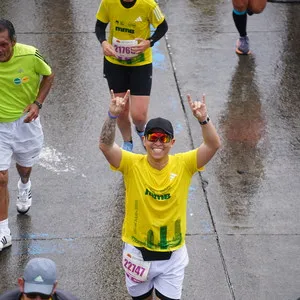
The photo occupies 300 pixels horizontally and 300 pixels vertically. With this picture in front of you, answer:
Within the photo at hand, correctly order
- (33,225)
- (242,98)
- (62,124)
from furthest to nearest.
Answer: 1. (242,98)
2. (62,124)
3. (33,225)

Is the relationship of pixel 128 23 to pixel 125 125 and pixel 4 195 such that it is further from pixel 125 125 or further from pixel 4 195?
pixel 4 195

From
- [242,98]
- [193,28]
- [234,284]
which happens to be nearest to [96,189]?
[234,284]

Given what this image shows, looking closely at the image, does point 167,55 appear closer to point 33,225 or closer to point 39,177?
point 39,177

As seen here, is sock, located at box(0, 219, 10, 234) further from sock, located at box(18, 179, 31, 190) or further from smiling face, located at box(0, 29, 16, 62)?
smiling face, located at box(0, 29, 16, 62)

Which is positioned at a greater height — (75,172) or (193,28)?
(75,172)

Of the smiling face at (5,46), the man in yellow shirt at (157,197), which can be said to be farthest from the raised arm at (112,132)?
the smiling face at (5,46)

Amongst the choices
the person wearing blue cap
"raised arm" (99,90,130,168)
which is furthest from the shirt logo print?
the person wearing blue cap

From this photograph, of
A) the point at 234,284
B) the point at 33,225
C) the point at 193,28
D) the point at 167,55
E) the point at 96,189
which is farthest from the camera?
the point at 193,28

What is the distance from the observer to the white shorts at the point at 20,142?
6.83m

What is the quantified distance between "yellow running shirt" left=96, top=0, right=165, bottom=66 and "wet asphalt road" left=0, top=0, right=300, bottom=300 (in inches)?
43.3

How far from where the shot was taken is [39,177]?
26.1 ft

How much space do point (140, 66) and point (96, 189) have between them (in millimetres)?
1216

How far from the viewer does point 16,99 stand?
22.4 feet

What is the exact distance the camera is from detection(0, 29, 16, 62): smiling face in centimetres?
650
